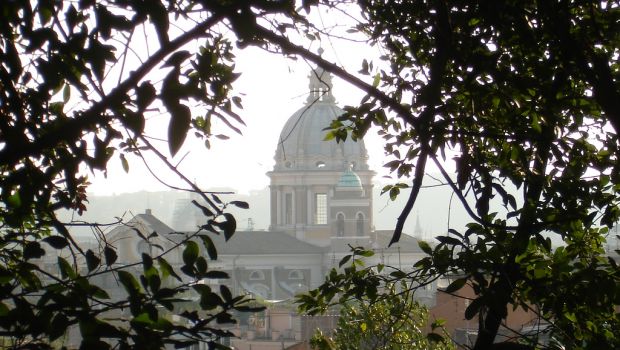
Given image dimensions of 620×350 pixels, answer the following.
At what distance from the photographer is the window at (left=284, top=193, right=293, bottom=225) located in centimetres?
5650

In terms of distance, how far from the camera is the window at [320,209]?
5684 cm

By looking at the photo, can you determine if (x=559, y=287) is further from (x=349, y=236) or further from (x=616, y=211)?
(x=349, y=236)

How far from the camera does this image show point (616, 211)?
3770mm

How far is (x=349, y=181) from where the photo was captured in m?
52.3

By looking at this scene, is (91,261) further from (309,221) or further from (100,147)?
(309,221)

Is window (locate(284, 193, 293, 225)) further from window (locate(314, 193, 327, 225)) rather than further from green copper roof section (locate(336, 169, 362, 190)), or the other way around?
green copper roof section (locate(336, 169, 362, 190))

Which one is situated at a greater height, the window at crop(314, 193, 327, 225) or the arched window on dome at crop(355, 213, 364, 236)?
the window at crop(314, 193, 327, 225)

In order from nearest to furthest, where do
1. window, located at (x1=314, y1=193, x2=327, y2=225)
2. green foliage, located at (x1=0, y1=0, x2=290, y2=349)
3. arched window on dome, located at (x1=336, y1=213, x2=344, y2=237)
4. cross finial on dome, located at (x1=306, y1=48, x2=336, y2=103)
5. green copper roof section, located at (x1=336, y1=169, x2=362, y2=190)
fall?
1. green foliage, located at (x1=0, y1=0, x2=290, y2=349)
2. cross finial on dome, located at (x1=306, y1=48, x2=336, y2=103)
3. green copper roof section, located at (x1=336, y1=169, x2=362, y2=190)
4. arched window on dome, located at (x1=336, y1=213, x2=344, y2=237)
5. window, located at (x1=314, y1=193, x2=327, y2=225)

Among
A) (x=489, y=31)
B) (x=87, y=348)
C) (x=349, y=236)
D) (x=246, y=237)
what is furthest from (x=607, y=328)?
(x=246, y=237)

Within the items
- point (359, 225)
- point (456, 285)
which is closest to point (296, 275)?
point (359, 225)

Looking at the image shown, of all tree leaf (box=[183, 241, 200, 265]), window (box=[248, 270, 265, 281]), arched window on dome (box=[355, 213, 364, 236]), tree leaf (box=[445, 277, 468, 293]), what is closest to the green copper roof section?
arched window on dome (box=[355, 213, 364, 236])

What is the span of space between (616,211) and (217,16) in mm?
2453

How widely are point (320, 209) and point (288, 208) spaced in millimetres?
1782

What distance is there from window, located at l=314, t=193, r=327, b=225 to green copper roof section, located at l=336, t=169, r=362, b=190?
4.04 meters
